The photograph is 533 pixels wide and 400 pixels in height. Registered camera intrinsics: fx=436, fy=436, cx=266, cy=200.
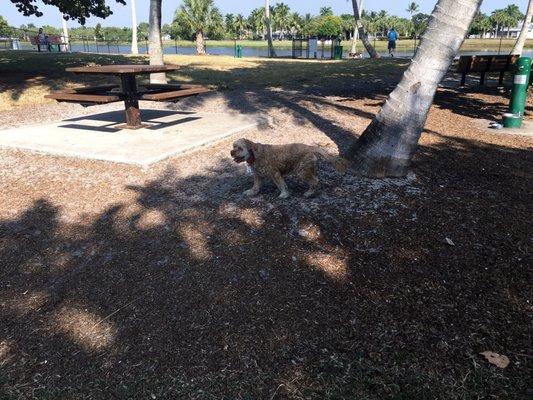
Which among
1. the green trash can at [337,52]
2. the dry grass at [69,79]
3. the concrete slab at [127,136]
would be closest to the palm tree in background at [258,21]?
the green trash can at [337,52]

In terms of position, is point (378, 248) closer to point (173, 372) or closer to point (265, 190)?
point (265, 190)

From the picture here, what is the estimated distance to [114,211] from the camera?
4.98 meters

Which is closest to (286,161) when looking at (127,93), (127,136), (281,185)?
(281,185)

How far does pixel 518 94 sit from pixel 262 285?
Result: 7.44 metres

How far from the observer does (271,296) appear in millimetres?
3410

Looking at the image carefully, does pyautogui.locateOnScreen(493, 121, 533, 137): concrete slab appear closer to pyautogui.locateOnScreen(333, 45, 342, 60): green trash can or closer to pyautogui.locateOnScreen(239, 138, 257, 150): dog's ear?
pyautogui.locateOnScreen(239, 138, 257, 150): dog's ear

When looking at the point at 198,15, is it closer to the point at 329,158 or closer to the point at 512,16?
the point at 329,158

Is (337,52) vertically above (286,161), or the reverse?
(337,52)

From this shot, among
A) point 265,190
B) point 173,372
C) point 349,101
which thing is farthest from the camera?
point 349,101

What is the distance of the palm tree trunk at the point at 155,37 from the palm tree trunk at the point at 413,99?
9.62m

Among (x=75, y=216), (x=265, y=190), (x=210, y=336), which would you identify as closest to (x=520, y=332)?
(x=210, y=336)

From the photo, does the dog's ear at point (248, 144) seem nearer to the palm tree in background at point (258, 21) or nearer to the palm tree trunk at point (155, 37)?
the palm tree trunk at point (155, 37)

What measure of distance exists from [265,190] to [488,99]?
30.6ft

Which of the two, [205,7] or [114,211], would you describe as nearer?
[114,211]
